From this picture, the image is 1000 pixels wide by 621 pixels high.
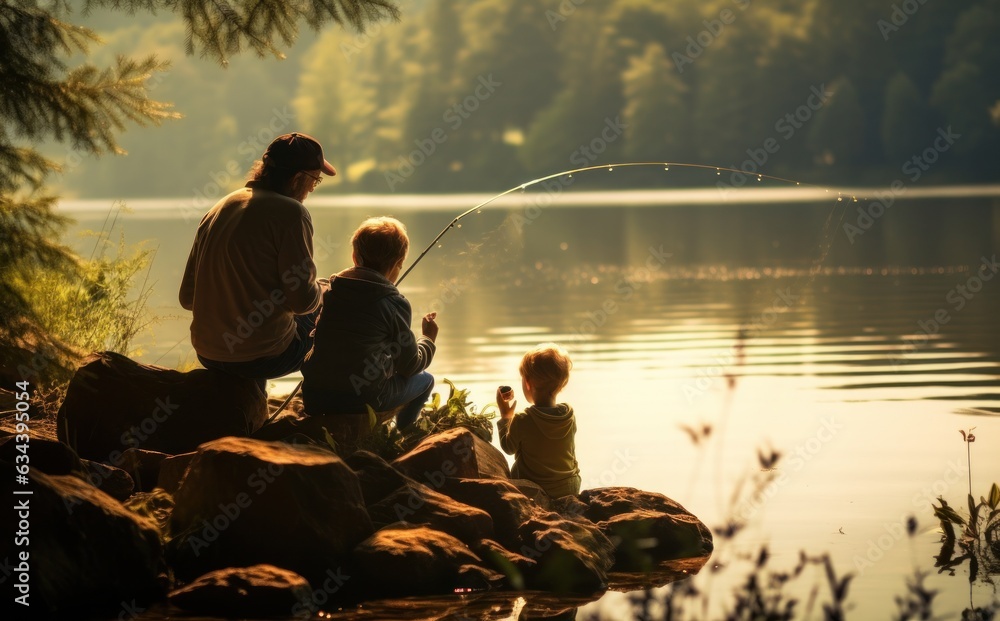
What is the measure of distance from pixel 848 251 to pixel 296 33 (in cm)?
1811

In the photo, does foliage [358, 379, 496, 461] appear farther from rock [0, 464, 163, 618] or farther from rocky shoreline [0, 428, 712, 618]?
rock [0, 464, 163, 618]

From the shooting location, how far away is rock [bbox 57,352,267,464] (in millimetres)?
6266

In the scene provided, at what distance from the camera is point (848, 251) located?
80.8 ft

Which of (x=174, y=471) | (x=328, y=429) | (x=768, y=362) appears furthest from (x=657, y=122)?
(x=174, y=471)

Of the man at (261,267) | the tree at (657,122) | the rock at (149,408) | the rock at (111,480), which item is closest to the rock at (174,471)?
the rock at (111,480)

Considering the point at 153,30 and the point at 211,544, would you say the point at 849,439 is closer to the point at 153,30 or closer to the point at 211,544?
the point at 211,544

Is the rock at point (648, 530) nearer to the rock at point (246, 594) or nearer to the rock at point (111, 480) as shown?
the rock at point (246, 594)

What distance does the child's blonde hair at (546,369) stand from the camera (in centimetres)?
619

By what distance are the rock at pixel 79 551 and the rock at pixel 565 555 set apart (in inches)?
57.1

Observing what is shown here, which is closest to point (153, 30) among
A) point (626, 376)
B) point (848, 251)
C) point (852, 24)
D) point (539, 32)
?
point (539, 32)

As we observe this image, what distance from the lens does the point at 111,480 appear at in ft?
19.1

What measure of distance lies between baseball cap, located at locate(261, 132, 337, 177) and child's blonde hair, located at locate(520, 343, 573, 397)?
4.05 ft

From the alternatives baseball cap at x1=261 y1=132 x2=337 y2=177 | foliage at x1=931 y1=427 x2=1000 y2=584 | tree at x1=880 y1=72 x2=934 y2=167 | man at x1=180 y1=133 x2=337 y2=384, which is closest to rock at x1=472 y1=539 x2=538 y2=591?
man at x1=180 y1=133 x2=337 y2=384

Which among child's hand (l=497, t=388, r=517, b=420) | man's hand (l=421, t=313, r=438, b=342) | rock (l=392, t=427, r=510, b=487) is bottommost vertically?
rock (l=392, t=427, r=510, b=487)
